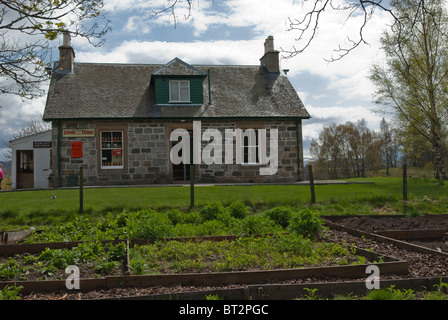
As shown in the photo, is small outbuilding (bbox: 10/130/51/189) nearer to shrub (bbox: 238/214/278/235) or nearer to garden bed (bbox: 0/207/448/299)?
garden bed (bbox: 0/207/448/299)

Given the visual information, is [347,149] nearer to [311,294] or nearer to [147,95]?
[147,95]

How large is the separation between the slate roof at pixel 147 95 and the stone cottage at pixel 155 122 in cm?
5

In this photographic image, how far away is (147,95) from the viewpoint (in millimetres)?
23016

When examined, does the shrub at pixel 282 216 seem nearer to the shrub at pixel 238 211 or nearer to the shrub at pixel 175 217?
the shrub at pixel 238 211

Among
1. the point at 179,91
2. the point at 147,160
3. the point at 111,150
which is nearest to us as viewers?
the point at 111,150

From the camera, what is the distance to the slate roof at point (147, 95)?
21500 millimetres

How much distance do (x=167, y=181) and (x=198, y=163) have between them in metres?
1.82

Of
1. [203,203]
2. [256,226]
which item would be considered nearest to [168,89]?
[203,203]

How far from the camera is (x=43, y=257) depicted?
662 centimetres

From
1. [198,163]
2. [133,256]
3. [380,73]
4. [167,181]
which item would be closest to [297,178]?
[198,163]

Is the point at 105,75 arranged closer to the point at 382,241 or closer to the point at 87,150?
the point at 87,150

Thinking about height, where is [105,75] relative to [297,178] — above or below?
above

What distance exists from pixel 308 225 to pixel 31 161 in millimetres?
20740
